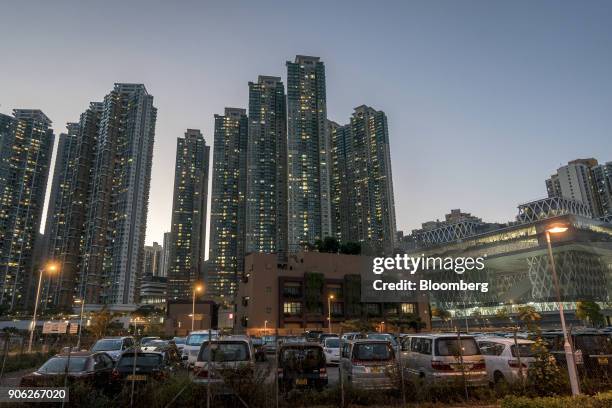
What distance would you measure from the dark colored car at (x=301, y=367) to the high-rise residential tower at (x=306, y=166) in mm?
140086

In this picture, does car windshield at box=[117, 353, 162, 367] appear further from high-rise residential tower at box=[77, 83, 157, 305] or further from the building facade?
high-rise residential tower at box=[77, 83, 157, 305]

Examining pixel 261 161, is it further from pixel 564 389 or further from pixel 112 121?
pixel 564 389

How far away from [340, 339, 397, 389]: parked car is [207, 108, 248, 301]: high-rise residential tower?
179244 mm

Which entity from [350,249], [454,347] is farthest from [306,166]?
[454,347]

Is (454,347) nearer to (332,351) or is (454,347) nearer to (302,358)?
(302,358)

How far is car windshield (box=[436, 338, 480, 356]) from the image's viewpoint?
13523mm

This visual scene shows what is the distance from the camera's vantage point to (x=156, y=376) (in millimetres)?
13766

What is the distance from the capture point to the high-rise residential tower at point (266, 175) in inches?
6649

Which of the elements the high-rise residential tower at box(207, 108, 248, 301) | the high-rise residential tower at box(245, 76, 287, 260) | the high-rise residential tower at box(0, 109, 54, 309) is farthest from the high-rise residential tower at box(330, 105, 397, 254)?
the high-rise residential tower at box(0, 109, 54, 309)

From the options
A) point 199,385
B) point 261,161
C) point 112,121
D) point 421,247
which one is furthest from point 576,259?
point 112,121

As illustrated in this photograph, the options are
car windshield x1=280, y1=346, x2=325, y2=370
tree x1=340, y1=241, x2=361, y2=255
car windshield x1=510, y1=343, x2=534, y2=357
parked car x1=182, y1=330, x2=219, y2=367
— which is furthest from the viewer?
tree x1=340, y1=241, x2=361, y2=255

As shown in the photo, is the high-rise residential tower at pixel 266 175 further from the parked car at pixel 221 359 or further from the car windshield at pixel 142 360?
the parked car at pixel 221 359

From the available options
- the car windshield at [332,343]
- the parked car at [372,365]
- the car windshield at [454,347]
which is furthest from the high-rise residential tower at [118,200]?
the car windshield at [454,347]

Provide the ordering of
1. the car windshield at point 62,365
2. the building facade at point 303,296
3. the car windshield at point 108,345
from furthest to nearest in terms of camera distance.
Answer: the building facade at point 303,296
the car windshield at point 108,345
the car windshield at point 62,365
